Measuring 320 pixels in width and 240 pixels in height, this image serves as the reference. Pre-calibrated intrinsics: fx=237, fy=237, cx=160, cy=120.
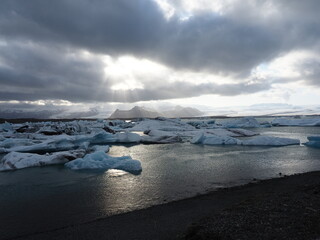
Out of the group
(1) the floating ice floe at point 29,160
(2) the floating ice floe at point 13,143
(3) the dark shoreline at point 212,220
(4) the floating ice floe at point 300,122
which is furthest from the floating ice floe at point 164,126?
(4) the floating ice floe at point 300,122

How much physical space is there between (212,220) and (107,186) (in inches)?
175

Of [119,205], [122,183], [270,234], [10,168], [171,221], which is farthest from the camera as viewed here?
[10,168]

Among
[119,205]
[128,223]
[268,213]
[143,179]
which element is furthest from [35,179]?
[268,213]

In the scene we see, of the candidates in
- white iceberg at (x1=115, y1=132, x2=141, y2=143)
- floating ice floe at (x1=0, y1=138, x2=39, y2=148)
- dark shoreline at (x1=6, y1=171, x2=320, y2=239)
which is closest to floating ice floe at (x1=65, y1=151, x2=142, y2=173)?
dark shoreline at (x1=6, y1=171, x2=320, y2=239)

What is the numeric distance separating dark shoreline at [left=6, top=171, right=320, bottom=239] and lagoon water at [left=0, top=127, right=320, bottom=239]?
0.55 meters

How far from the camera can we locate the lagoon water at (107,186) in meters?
5.59

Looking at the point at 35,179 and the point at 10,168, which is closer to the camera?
the point at 35,179

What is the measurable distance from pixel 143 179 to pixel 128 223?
384cm

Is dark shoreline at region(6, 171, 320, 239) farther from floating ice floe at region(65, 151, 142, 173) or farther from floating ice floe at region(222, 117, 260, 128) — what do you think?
floating ice floe at region(222, 117, 260, 128)

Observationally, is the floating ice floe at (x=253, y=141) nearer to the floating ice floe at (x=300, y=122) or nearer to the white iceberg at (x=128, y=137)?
the white iceberg at (x=128, y=137)

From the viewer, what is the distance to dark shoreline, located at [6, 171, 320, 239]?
3.84 m

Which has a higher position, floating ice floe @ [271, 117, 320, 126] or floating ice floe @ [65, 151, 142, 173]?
floating ice floe @ [65, 151, 142, 173]

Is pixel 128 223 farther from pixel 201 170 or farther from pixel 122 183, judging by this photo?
pixel 201 170

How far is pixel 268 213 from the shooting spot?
456cm
